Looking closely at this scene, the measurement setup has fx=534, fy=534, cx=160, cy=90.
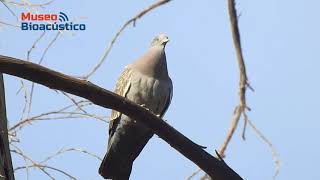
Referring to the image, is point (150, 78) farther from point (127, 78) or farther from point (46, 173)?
point (46, 173)

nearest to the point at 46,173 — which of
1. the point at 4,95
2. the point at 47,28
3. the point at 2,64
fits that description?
the point at 4,95

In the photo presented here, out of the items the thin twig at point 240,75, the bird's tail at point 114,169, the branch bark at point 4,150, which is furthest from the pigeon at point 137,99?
the thin twig at point 240,75

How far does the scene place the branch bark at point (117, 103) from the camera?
2.34 m

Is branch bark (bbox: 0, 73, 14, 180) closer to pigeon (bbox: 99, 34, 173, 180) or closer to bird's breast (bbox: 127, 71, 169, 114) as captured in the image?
pigeon (bbox: 99, 34, 173, 180)

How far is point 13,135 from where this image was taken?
3105mm

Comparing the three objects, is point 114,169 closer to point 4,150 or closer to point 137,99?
point 137,99

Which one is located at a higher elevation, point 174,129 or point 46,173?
point 174,129

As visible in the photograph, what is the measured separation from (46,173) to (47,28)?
0.87 metres

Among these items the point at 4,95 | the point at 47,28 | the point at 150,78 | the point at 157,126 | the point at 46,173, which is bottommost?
the point at 46,173

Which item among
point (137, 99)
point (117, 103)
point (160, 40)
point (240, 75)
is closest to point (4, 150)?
point (117, 103)

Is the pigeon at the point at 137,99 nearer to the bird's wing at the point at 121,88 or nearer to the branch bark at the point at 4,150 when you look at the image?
the bird's wing at the point at 121,88

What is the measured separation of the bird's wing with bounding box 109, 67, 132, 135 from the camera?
437 centimetres

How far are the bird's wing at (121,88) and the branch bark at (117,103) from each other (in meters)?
1.72

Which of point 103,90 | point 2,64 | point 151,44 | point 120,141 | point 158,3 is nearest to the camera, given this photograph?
point 158,3
